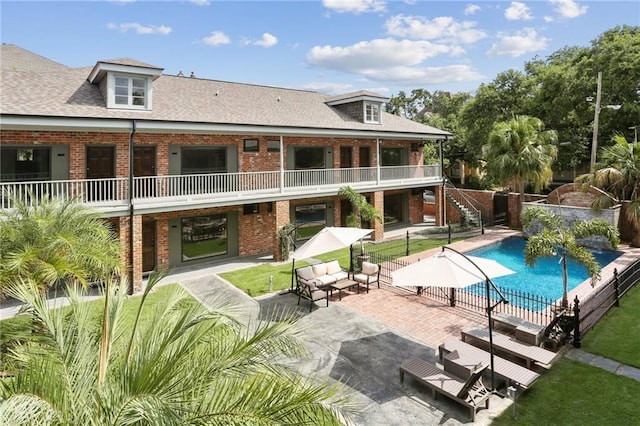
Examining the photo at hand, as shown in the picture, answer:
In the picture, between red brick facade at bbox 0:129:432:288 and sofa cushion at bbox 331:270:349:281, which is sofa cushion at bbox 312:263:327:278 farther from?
red brick facade at bbox 0:129:432:288

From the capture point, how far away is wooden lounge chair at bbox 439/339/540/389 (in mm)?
7703

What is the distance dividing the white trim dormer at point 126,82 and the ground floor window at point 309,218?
32.9 ft

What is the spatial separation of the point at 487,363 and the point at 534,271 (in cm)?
1226

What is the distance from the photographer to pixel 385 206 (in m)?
28.7

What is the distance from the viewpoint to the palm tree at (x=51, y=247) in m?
7.89

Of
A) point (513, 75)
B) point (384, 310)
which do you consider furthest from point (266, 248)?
point (513, 75)

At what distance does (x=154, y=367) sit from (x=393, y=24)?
16.6 metres

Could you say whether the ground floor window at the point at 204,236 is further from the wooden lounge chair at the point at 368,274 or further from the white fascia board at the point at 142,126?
the wooden lounge chair at the point at 368,274

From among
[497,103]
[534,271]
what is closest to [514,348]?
Result: [534,271]

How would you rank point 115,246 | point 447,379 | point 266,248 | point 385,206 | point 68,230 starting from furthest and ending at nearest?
point 385,206 → point 266,248 → point 115,246 → point 68,230 → point 447,379

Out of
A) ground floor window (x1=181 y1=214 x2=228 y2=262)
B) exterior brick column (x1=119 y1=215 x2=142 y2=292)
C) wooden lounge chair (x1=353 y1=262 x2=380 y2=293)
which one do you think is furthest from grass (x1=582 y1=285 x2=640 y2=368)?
ground floor window (x1=181 y1=214 x2=228 y2=262)

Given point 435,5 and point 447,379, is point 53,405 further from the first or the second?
point 435,5

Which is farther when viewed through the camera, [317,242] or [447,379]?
[317,242]

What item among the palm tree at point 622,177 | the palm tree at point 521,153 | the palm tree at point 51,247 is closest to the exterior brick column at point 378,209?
the palm tree at point 521,153
